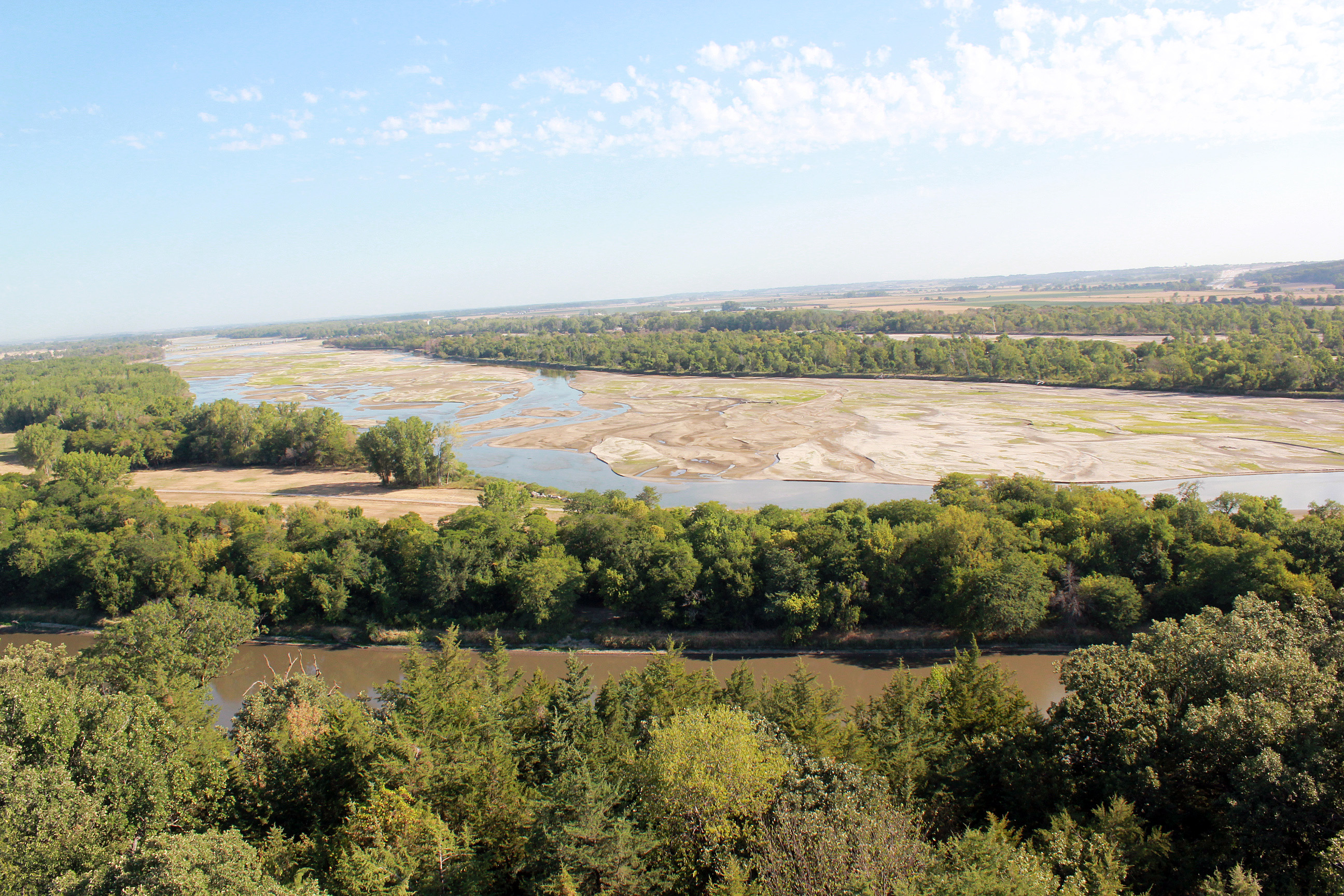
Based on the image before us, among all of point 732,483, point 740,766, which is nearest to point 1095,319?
point 732,483

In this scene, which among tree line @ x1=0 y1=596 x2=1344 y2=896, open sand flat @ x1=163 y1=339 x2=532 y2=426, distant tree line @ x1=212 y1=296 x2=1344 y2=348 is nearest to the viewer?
tree line @ x1=0 y1=596 x2=1344 y2=896

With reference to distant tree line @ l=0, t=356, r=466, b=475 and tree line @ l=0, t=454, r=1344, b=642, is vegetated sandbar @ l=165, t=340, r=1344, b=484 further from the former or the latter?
tree line @ l=0, t=454, r=1344, b=642

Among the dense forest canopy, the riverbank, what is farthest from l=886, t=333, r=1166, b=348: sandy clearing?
the riverbank

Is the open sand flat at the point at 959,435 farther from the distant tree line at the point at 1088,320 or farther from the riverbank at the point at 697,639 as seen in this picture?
the distant tree line at the point at 1088,320

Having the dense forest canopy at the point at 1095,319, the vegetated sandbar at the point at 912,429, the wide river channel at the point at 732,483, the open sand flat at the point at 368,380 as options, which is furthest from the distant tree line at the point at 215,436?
the dense forest canopy at the point at 1095,319

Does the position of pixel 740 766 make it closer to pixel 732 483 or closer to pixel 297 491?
pixel 732 483
